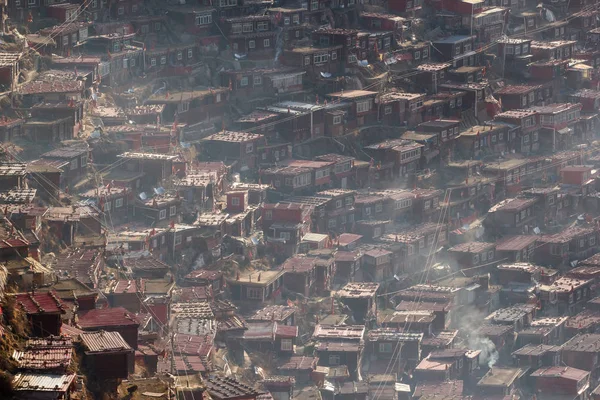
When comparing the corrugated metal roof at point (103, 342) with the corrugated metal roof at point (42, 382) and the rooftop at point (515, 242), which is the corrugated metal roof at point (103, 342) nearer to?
the corrugated metal roof at point (42, 382)

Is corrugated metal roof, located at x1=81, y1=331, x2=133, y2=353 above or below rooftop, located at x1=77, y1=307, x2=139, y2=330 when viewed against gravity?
above

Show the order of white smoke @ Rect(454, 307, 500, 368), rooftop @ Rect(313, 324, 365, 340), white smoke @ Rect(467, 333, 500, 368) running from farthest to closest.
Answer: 1. white smoke @ Rect(454, 307, 500, 368)
2. white smoke @ Rect(467, 333, 500, 368)
3. rooftop @ Rect(313, 324, 365, 340)

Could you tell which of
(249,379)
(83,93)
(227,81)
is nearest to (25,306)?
(249,379)

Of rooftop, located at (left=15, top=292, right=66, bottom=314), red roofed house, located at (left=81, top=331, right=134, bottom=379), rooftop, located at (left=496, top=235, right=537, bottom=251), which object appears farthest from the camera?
rooftop, located at (left=496, top=235, right=537, bottom=251)

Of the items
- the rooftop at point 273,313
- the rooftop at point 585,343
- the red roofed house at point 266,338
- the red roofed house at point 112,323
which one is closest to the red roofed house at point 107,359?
the red roofed house at point 112,323

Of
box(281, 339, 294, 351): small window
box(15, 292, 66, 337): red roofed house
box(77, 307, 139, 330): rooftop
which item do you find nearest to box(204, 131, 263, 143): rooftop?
box(281, 339, 294, 351): small window

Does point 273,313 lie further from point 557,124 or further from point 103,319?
point 557,124

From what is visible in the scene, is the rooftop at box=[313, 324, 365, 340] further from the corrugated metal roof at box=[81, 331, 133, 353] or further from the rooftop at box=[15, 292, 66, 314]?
the rooftop at box=[15, 292, 66, 314]
